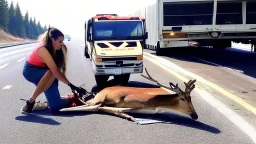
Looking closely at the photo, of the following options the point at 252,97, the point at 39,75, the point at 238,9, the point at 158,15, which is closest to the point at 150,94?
the point at 39,75

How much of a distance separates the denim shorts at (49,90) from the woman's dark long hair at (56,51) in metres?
0.31

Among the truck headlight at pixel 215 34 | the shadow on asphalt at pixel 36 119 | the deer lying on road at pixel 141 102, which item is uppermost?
the truck headlight at pixel 215 34

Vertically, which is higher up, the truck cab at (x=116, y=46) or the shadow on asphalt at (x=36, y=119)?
the truck cab at (x=116, y=46)

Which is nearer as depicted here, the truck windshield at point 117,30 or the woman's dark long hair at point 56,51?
the woman's dark long hair at point 56,51

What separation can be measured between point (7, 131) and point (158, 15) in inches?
518

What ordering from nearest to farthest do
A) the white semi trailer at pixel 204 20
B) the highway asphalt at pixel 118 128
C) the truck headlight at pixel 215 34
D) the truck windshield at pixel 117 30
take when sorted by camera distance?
the highway asphalt at pixel 118 128, the truck windshield at pixel 117 30, the white semi trailer at pixel 204 20, the truck headlight at pixel 215 34

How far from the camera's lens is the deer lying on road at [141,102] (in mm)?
5816

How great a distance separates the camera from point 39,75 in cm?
651

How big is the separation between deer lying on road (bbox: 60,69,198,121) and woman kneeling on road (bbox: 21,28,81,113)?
0.29 metres

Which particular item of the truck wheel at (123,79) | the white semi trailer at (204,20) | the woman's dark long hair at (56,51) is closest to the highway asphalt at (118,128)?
the woman's dark long hair at (56,51)

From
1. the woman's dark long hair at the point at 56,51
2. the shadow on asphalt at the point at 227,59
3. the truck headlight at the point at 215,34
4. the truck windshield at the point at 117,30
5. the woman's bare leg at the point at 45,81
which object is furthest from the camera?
the truck headlight at the point at 215,34

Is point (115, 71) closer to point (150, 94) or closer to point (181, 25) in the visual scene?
point (150, 94)

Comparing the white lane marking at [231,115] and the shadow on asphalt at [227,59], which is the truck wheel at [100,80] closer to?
the white lane marking at [231,115]

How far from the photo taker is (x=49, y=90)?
254 inches
